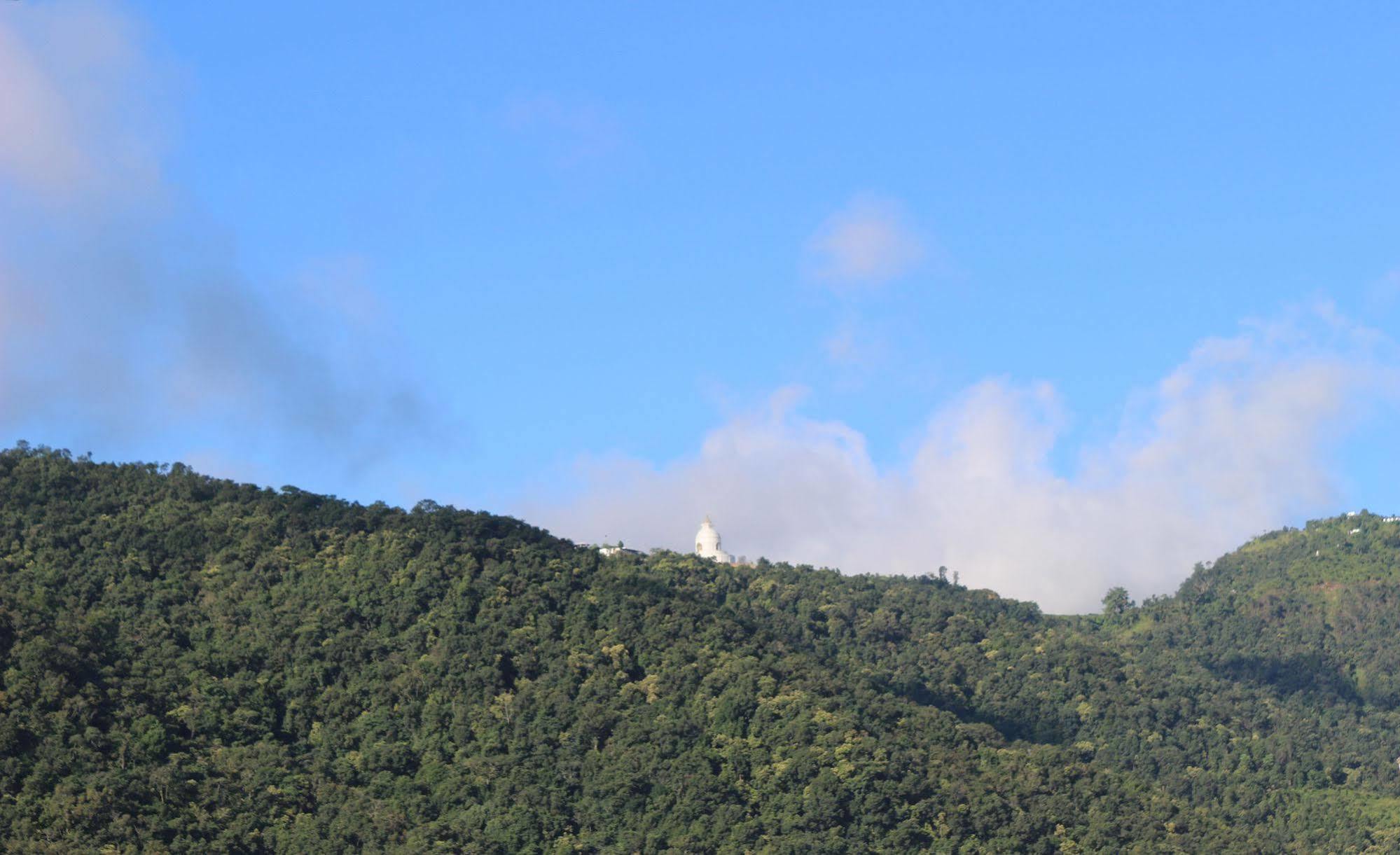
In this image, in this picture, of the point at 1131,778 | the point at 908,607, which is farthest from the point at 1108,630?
the point at 1131,778

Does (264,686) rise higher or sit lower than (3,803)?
higher

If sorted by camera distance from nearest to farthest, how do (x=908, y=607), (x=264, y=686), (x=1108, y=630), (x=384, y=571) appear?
(x=264, y=686), (x=384, y=571), (x=908, y=607), (x=1108, y=630)

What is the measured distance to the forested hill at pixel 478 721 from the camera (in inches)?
A: 2916

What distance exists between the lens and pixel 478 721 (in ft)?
274

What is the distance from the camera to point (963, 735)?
9331cm

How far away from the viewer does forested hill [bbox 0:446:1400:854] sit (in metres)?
74.1

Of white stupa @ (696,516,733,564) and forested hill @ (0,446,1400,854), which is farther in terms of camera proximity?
white stupa @ (696,516,733,564)

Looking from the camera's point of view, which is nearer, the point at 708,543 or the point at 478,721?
the point at 478,721

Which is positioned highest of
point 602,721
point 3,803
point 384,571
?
point 384,571

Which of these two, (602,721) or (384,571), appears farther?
(384,571)

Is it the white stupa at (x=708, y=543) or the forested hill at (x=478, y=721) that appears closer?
the forested hill at (x=478, y=721)

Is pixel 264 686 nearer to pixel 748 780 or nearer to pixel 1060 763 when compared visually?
pixel 748 780

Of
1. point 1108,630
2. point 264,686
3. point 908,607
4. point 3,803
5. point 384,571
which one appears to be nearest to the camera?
point 3,803

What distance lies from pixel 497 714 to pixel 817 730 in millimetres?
13299
